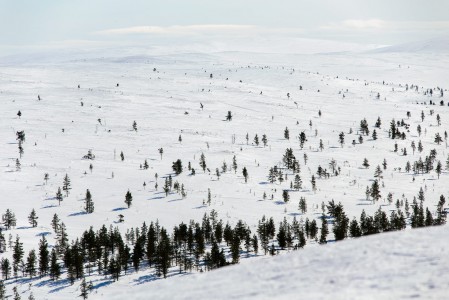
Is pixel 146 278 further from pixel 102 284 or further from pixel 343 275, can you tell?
pixel 343 275

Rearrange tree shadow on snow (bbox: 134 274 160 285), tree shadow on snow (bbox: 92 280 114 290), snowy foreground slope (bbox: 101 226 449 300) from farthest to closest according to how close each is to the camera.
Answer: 1. tree shadow on snow (bbox: 134 274 160 285)
2. tree shadow on snow (bbox: 92 280 114 290)
3. snowy foreground slope (bbox: 101 226 449 300)

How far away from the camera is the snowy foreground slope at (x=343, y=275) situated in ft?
86.5

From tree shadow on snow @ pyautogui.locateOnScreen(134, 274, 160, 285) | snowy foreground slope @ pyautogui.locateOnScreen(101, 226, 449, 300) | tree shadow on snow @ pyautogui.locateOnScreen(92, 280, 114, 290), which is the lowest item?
tree shadow on snow @ pyautogui.locateOnScreen(92, 280, 114, 290)

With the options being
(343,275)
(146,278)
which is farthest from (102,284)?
(343,275)

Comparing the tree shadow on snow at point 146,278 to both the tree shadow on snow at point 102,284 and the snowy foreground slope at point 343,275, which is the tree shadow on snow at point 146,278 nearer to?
the tree shadow on snow at point 102,284

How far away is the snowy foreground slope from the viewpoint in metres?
26.4

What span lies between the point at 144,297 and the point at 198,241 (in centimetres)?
9846

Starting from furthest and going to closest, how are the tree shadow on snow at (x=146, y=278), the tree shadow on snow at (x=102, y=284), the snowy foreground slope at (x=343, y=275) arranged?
the tree shadow on snow at (x=146, y=278) → the tree shadow on snow at (x=102, y=284) → the snowy foreground slope at (x=343, y=275)

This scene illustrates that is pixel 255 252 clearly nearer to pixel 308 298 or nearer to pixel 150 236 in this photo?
pixel 150 236

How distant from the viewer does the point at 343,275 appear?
96.0 ft

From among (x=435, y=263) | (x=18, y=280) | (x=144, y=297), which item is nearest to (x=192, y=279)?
(x=144, y=297)

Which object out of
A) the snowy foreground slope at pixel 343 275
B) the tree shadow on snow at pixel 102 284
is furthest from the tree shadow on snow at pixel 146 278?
the snowy foreground slope at pixel 343 275

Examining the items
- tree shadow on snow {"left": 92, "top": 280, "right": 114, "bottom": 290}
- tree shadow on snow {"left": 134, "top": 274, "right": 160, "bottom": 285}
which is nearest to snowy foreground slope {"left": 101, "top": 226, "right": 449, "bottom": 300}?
tree shadow on snow {"left": 134, "top": 274, "right": 160, "bottom": 285}

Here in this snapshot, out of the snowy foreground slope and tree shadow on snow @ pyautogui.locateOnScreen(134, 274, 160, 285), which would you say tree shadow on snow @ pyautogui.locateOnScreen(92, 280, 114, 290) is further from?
the snowy foreground slope
